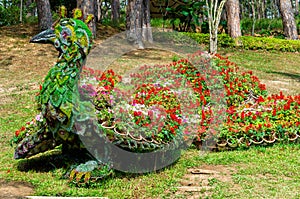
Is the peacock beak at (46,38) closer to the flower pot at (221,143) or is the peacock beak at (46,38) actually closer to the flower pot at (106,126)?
the flower pot at (106,126)

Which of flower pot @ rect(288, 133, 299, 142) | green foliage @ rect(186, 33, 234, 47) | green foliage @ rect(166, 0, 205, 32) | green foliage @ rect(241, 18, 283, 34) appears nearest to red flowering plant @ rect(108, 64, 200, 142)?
flower pot @ rect(288, 133, 299, 142)

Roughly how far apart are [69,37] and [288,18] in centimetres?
1942

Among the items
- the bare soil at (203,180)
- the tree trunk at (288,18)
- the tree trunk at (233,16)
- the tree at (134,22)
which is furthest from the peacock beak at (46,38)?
the tree trunk at (288,18)

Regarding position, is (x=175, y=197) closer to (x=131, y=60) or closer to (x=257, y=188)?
(x=257, y=188)

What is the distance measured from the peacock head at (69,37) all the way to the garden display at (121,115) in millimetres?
11

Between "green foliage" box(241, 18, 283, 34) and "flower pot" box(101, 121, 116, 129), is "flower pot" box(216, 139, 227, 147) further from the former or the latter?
"green foliage" box(241, 18, 283, 34)

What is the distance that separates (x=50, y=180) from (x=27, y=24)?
15.9 metres

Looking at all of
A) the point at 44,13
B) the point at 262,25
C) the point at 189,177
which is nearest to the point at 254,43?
the point at 44,13

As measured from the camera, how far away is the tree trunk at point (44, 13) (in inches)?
672

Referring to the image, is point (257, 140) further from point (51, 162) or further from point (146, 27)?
point (146, 27)

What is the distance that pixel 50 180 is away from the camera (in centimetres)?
517

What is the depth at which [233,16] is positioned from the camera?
19.5 meters

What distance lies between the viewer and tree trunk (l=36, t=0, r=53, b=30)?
56.0 feet

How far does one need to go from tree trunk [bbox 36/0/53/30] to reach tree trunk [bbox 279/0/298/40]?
11.9 metres
